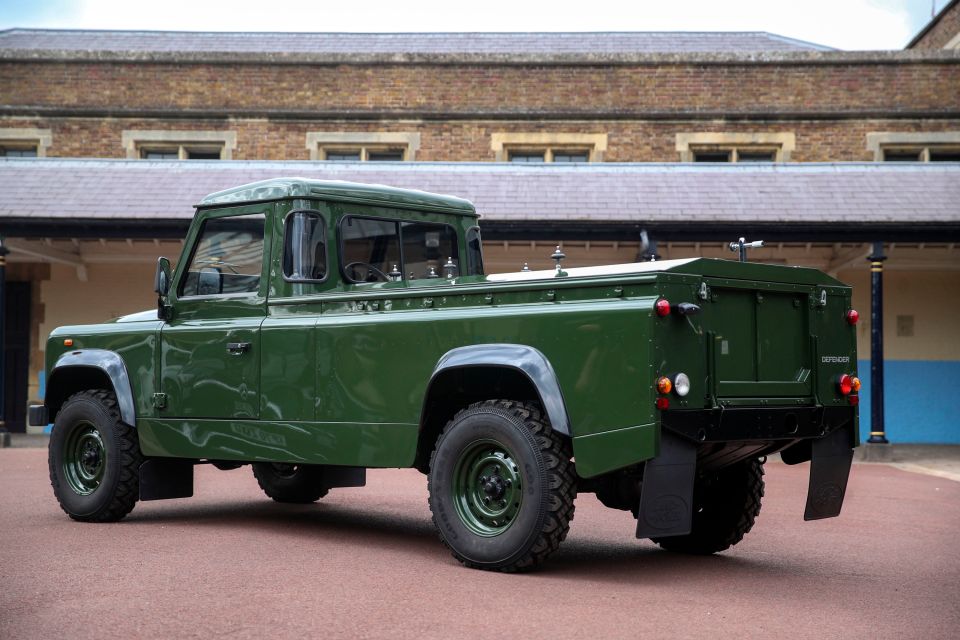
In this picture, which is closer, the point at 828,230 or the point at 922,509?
the point at 922,509

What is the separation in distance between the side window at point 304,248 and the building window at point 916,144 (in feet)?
57.5

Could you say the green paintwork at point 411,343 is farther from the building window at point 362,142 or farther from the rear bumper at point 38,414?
the building window at point 362,142

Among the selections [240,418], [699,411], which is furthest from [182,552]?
[699,411]

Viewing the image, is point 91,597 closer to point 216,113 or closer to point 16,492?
point 16,492

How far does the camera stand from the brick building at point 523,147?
16.6m

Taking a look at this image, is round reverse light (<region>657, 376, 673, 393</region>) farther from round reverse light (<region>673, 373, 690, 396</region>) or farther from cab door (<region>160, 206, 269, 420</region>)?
cab door (<region>160, 206, 269, 420</region>)

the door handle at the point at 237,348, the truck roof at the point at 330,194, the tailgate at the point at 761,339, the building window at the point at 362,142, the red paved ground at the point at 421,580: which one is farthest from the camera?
the building window at the point at 362,142

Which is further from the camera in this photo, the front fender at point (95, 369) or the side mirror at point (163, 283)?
the front fender at point (95, 369)

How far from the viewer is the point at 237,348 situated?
23.5ft

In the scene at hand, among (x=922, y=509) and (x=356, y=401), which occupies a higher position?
(x=356, y=401)

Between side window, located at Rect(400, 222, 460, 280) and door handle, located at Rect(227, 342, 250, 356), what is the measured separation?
3.86 ft

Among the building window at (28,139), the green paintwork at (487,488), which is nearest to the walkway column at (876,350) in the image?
the green paintwork at (487,488)

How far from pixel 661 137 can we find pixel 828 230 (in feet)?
23.4

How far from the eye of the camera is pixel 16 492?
10070 mm
